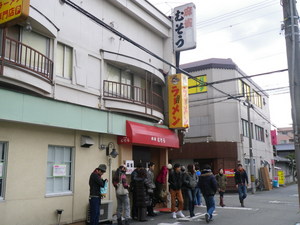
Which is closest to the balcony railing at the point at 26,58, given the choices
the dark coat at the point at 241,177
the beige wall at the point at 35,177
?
the beige wall at the point at 35,177

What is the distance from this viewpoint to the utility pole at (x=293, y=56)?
7926mm

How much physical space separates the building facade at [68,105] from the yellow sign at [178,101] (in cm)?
64

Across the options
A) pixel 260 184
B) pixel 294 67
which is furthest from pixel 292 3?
pixel 260 184

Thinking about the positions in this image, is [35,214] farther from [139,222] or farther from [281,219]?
[281,219]

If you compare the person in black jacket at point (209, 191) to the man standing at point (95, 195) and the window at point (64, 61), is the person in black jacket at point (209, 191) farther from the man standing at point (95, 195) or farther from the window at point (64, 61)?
the window at point (64, 61)

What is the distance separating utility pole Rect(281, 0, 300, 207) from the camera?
7.93 metres

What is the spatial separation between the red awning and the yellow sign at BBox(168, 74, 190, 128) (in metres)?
0.66

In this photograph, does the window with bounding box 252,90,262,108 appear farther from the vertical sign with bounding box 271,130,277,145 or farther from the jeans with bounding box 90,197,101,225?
the jeans with bounding box 90,197,101,225

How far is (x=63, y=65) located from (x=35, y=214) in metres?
4.68

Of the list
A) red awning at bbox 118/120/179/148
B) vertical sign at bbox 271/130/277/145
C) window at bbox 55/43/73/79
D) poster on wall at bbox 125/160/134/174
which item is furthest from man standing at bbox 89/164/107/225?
vertical sign at bbox 271/130/277/145

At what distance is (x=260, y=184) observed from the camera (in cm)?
2597

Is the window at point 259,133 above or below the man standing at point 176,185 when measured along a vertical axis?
above

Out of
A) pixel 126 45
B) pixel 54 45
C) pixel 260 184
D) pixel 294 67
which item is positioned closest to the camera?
pixel 294 67

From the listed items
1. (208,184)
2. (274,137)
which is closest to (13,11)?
(208,184)
